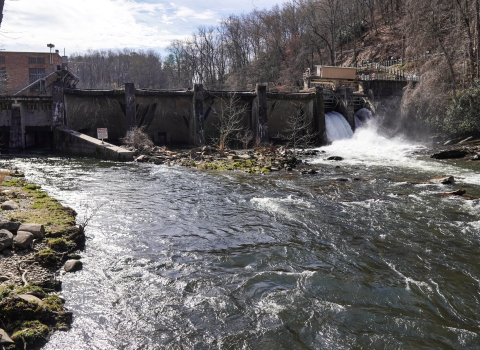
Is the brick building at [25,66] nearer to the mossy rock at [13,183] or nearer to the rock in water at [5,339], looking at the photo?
the mossy rock at [13,183]

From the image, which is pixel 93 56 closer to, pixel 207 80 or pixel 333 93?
pixel 207 80

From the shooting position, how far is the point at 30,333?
4.82 metres

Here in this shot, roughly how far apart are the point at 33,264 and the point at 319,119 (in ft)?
82.0

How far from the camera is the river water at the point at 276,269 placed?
5.19 m

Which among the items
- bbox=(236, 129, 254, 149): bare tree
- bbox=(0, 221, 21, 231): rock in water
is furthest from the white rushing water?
bbox=(0, 221, 21, 231): rock in water

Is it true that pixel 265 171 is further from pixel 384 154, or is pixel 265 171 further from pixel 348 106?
pixel 348 106

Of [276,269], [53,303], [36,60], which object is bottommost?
[276,269]

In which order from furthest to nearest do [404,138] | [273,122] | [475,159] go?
[273,122] < [404,138] < [475,159]

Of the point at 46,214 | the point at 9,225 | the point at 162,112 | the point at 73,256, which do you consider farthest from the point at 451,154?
the point at 9,225

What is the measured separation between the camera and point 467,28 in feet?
78.5

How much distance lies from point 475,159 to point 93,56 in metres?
96.7

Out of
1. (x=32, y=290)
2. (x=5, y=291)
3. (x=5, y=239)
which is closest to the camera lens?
(x=5, y=291)

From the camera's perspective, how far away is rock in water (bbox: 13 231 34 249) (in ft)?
23.4

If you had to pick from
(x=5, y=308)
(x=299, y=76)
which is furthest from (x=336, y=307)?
(x=299, y=76)
